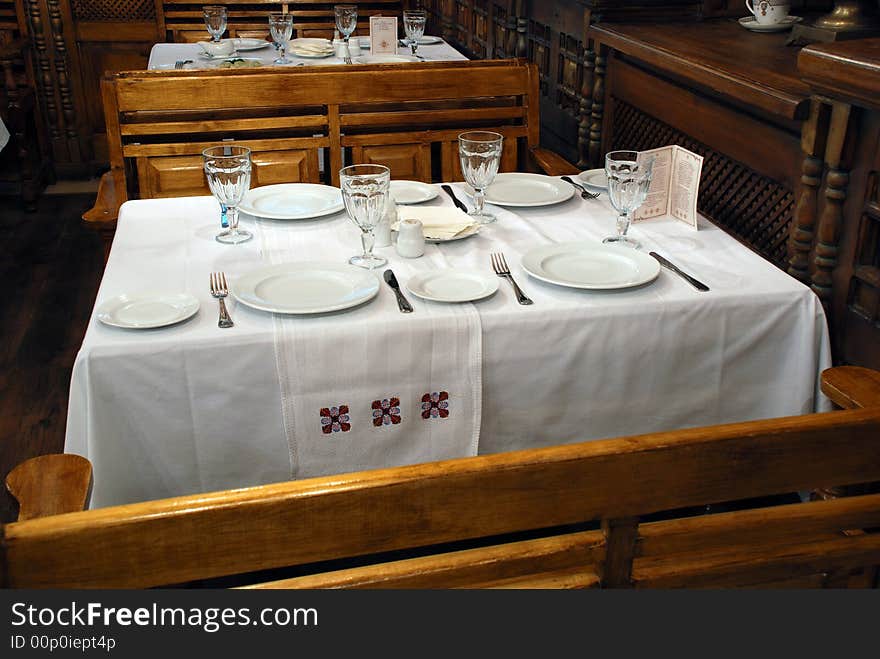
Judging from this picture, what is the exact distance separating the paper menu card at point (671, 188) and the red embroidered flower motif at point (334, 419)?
2.53 ft

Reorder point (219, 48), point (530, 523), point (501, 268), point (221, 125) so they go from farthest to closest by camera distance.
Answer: point (219, 48), point (221, 125), point (501, 268), point (530, 523)

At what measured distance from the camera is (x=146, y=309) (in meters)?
1.42

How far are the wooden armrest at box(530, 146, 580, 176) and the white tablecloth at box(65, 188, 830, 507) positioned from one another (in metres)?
0.78

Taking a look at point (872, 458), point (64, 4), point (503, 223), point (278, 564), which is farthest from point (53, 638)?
point (64, 4)

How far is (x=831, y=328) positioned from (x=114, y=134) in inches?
71.8

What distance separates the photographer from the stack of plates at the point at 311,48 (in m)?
3.78

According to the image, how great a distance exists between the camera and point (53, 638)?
2.65 ft

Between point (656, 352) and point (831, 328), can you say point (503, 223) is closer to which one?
point (656, 352)

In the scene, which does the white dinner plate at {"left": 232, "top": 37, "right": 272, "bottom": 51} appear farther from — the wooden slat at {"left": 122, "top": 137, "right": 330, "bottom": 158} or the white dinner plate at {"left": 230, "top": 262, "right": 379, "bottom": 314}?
the white dinner plate at {"left": 230, "top": 262, "right": 379, "bottom": 314}

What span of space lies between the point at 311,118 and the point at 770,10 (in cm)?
131

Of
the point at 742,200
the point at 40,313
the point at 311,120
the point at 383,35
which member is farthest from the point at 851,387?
the point at 40,313

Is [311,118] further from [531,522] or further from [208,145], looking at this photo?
[531,522]

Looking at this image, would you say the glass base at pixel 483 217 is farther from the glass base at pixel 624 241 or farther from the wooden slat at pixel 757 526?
the wooden slat at pixel 757 526

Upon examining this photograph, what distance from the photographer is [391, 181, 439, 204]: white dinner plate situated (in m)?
1.96
